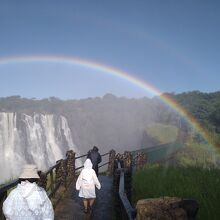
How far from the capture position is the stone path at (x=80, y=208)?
11.5 metres

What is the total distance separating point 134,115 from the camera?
99.5 metres

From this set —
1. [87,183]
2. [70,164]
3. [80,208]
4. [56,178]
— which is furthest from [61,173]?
[87,183]

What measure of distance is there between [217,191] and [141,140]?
72750mm

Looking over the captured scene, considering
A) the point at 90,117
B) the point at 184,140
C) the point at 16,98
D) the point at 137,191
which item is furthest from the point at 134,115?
the point at 137,191

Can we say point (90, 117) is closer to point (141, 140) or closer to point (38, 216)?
point (141, 140)

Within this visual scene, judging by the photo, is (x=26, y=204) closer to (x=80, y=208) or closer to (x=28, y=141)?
(x=80, y=208)

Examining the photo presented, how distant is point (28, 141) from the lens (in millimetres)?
60656

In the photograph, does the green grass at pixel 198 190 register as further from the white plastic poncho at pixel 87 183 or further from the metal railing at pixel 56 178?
the metal railing at pixel 56 178

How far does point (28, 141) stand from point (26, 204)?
56315 mm

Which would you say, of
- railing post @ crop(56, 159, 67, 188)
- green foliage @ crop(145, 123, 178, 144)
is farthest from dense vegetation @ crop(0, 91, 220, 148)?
railing post @ crop(56, 159, 67, 188)

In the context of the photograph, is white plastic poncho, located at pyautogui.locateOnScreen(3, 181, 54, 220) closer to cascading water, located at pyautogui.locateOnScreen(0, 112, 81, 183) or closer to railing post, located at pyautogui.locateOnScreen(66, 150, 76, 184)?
railing post, located at pyautogui.locateOnScreen(66, 150, 76, 184)

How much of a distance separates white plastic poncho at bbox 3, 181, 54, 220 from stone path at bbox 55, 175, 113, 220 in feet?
19.0

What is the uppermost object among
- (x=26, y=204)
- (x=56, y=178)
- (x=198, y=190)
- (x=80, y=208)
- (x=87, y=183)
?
(x=26, y=204)

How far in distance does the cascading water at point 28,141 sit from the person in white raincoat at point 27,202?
170 ft
